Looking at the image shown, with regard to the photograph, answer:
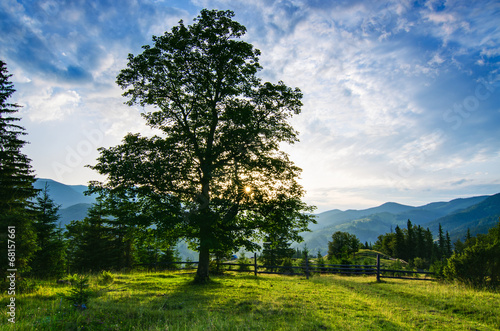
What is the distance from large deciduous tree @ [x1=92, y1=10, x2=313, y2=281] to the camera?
49.1 ft

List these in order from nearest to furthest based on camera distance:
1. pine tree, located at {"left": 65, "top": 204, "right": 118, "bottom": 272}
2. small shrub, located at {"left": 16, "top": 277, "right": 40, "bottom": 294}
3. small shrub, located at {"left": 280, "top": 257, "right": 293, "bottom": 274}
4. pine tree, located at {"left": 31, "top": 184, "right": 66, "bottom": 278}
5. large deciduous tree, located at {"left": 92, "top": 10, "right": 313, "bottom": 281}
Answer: small shrub, located at {"left": 16, "top": 277, "right": 40, "bottom": 294} < large deciduous tree, located at {"left": 92, "top": 10, "right": 313, "bottom": 281} < pine tree, located at {"left": 31, "top": 184, "right": 66, "bottom": 278} < small shrub, located at {"left": 280, "top": 257, "right": 293, "bottom": 274} < pine tree, located at {"left": 65, "top": 204, "right": 118, "bottom": 272}

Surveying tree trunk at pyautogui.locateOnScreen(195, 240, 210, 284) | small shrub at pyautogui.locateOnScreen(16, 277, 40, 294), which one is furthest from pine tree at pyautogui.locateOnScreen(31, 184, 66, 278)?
tree trunk at pyautogui.locateOnScreen(195, 240, 210, 284)

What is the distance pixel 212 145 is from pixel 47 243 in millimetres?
20627

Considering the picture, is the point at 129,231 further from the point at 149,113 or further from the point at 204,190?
the point at 149,113

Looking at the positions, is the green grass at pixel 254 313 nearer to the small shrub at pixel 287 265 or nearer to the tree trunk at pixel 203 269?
the tree trunk at pixel 203 269

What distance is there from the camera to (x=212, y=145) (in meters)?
16.9

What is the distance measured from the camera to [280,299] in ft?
35.9

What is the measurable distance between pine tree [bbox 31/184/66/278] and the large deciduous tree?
1322cm

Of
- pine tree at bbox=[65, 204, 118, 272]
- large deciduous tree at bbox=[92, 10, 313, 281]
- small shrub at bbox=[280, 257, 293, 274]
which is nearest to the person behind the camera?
large deciduous tree at bbox=[92, 10, 313, 281]

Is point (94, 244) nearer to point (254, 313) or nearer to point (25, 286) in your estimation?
point (25, 286)

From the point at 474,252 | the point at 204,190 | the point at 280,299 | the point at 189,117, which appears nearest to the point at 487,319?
the point at 280,299

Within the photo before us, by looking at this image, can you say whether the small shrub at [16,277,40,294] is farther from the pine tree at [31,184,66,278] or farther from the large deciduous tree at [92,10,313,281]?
the pine tree at [31,184,66,278]

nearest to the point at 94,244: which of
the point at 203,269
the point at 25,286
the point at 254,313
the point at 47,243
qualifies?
the point at 47,243

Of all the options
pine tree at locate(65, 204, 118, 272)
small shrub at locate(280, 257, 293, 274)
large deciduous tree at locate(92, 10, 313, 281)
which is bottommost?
small shrub at locate(280, 257, 293, 274)
